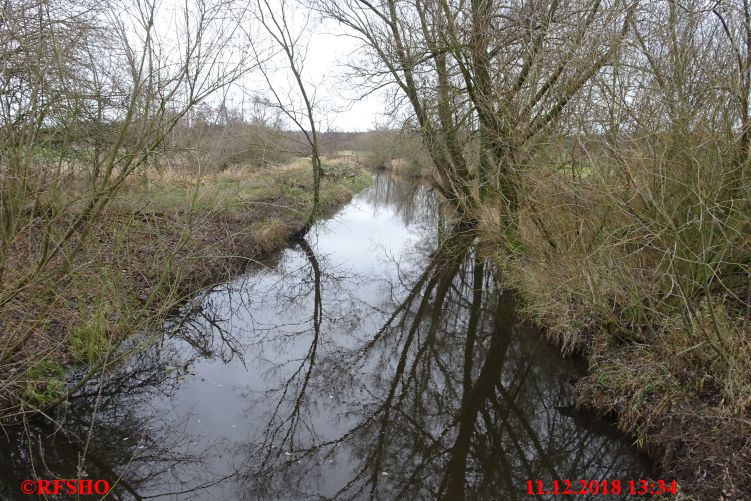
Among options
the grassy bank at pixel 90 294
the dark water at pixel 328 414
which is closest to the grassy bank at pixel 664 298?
the dark water at pixel 328 414

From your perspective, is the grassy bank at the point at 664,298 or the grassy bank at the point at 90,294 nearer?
the grassy bank at the point at 664,298

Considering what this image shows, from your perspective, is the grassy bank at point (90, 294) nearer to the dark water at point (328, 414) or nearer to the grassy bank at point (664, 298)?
the dark water at point (328, 414)

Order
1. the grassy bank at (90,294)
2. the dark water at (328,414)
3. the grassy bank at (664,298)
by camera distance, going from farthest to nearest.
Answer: the grassy bank at (90,294) < the dark water at (328,414) < the grassy bank at (664,298)

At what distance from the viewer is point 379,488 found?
4.43 metres

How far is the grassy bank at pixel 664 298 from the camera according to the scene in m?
4.06

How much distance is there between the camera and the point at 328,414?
5.60 metres

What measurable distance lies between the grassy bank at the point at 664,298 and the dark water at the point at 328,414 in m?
0.53

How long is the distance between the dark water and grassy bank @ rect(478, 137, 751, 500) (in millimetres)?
531

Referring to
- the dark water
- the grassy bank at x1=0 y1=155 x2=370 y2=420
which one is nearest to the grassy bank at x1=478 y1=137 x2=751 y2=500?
the dark water

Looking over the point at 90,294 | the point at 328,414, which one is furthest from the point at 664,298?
the point at 90,294

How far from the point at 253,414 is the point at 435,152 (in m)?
7.98

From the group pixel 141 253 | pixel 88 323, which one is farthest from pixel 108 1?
pixel 141 253

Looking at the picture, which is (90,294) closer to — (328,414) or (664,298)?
(328,414)

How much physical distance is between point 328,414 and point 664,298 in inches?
153
